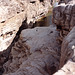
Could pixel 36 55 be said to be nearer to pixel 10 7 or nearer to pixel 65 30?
pixel 65 30

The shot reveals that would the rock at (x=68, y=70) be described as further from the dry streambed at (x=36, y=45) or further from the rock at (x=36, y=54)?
the rock at (x=36, y=54)

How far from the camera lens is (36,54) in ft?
22.1

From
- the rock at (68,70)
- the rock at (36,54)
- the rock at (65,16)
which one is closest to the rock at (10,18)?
the rock at (36,54)

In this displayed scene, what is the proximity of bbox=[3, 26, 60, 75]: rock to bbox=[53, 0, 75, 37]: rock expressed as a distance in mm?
1314

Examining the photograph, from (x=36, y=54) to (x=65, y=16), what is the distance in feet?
9.02

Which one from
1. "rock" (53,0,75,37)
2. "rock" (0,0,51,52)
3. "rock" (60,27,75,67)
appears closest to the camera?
"rock" (60,27,75,67)

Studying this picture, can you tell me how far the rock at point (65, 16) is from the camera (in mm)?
6047

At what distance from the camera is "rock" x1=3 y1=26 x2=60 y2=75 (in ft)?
18.3

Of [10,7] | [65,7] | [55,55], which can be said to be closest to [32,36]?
[55,55]

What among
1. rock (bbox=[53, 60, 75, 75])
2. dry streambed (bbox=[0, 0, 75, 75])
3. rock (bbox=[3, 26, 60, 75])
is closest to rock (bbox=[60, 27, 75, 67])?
dry streambed (bbox=[0, 0, 75, 75])

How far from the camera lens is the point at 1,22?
35.9 ft

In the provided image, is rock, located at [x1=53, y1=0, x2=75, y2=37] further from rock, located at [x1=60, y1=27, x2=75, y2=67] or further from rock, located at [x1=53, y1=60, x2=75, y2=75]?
rock, located at [x1=53, y1=60, x2=75, y2=75]

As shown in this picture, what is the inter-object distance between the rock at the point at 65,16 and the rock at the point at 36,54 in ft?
4.31

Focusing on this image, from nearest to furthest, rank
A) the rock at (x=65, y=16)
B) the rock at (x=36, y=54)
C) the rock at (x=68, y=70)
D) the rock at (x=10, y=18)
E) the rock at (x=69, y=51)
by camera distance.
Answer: the rock at (x=68, y=70) < the rock at (x=69, y=51) < the rock at (x=36, y=54) < the rock at (x=65, y=16) < the rock at (x=10, y=18)
